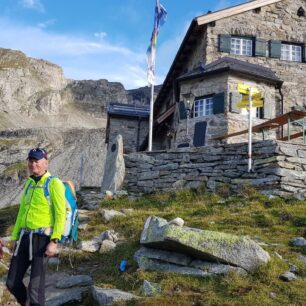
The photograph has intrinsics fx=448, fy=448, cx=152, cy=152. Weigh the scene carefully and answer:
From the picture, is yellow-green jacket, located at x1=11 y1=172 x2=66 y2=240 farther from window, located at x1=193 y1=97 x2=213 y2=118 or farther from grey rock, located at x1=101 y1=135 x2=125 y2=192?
window, located at x1=193 y1=97 x2=213 y2=118

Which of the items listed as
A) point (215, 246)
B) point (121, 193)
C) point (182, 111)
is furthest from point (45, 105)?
point (215, 246)

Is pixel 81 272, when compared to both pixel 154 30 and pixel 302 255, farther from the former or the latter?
pixel 154 30

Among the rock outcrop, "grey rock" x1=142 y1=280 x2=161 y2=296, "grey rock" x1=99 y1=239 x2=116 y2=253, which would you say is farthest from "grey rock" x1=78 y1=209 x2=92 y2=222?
the rock outcrop

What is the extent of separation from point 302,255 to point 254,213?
3.41 m

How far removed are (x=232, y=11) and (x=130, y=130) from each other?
10.2 metres

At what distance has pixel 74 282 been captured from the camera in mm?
7523

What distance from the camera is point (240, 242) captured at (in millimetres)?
6828

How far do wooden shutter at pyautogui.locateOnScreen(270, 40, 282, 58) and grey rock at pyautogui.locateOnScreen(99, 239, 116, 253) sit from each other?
16.9 metres

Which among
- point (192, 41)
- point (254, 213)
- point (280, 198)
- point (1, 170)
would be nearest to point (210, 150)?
point (280, 198)

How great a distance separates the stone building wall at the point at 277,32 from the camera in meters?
22.7

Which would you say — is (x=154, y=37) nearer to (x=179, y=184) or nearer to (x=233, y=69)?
(x=233, y=69)

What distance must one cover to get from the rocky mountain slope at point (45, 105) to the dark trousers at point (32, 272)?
9105cm

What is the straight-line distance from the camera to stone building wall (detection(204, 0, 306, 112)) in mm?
22672

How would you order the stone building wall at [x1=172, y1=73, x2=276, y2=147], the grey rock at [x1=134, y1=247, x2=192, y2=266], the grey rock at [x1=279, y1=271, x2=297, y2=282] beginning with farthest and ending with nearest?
the stone building wall at [x1=172, y1=73, x2=276, y2=147], the grey rock at [x1=134, y1=247, x2=192, y2=266], the grey rock at [x1=279, y1=271, x2=297, y2=282]
